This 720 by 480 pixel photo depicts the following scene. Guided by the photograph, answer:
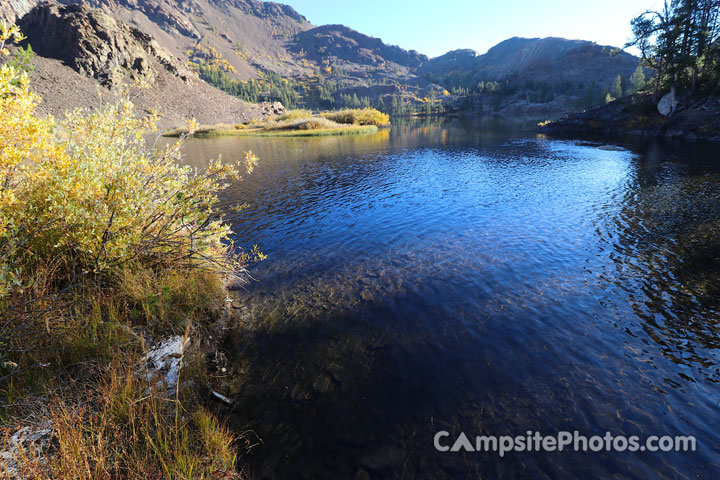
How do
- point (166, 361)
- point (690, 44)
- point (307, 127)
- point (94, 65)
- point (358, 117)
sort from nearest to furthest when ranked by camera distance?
point (166, 361) → point (690, 44) → point (307, 127) → point (358, 117) → point (94, 65)

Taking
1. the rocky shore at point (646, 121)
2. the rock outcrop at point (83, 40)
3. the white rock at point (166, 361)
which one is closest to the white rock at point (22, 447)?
the white rock at point (166, 361)

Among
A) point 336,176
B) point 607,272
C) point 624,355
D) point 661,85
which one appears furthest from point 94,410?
point 661,85

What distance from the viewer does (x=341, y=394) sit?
7.55 m

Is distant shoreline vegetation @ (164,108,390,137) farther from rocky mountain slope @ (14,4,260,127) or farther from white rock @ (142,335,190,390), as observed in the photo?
white rock @ (142,335,190,390)

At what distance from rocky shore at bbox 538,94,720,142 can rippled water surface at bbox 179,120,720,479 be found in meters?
46.4

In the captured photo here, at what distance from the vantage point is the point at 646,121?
204 feet

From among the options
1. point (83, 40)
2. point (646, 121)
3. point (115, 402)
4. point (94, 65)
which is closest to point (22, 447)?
point (115, 402)

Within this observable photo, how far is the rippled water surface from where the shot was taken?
627cm

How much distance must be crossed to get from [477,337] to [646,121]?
8163cm

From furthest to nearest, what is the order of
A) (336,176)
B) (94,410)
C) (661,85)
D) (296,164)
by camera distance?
1. (661,85)
2. (296,164)
3. (336,176)
4. (94,410)

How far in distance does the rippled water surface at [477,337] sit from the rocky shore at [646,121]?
46434 millimetres

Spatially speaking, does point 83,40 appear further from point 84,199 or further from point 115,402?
point 115,402

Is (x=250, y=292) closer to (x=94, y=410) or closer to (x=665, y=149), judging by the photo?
(x=94, y=410)

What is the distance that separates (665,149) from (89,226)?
209 feet
